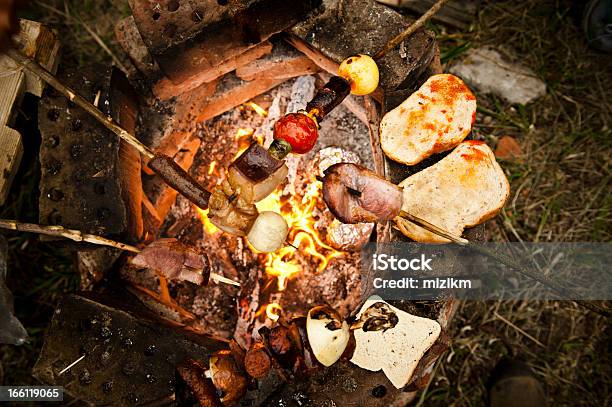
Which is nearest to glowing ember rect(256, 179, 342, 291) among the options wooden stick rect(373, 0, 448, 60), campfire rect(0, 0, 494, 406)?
campfire rect(0, 0, 494, 406)

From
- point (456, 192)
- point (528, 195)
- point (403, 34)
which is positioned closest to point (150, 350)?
point (456, 192)

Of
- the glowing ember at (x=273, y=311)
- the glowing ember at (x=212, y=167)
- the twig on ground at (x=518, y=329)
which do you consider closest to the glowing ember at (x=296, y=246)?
the glowing ember at (x=273, y=311)

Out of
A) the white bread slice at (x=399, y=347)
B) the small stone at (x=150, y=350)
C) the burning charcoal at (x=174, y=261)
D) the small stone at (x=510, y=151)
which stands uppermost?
the burning charcoal at (x=174, y=261)

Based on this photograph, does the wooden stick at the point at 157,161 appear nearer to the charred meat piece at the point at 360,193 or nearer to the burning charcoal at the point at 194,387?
the charred meat piece at the point at 360,193

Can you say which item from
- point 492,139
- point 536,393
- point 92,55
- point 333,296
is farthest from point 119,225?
point 536,393

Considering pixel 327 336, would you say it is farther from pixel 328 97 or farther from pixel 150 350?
pixel 328 97

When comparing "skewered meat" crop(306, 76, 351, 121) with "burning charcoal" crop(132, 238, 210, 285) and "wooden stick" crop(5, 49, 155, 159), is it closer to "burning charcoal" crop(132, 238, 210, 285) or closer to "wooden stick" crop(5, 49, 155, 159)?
"wooden stick" crop(5, 49, 155, 159)

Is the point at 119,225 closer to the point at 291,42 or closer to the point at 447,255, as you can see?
the point at 291,42
